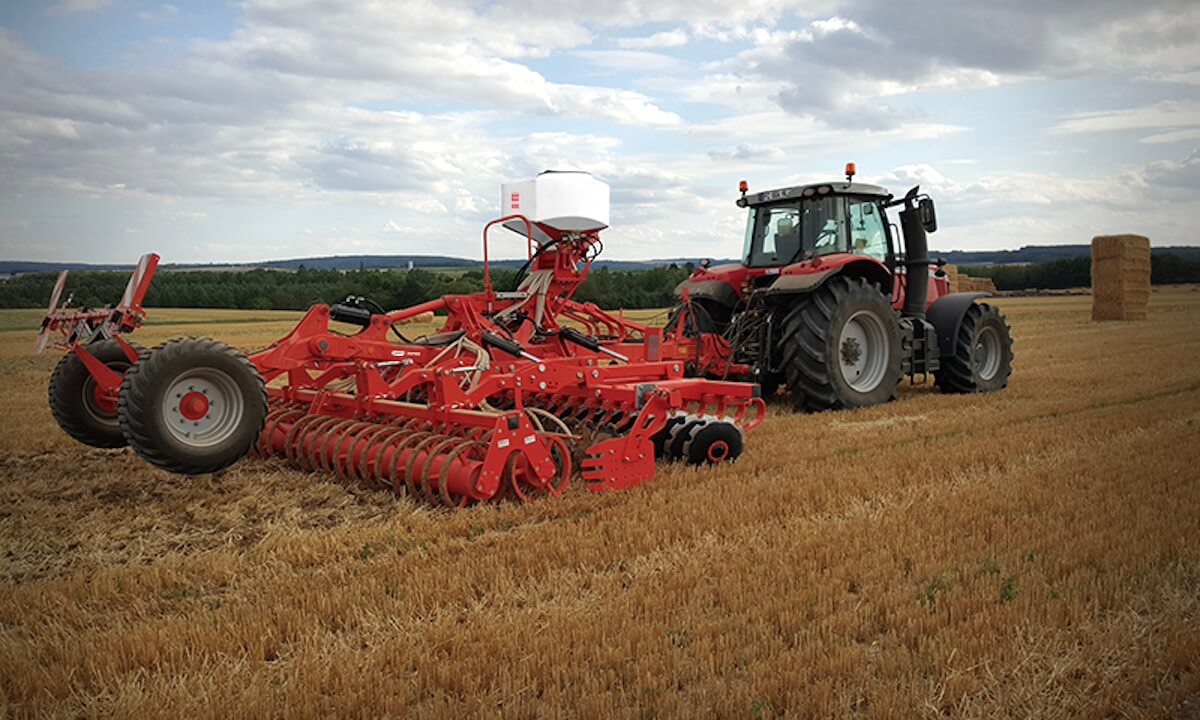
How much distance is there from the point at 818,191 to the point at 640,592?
6304mm

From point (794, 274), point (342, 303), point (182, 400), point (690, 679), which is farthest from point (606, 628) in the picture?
point (794, 274)

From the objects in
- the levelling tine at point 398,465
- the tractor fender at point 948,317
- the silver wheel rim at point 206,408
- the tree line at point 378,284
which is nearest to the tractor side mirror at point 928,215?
the tractor fender at point 948,317

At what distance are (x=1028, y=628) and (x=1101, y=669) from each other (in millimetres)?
296

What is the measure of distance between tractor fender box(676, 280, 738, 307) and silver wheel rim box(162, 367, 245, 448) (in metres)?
5.36

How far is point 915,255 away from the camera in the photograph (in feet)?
32.7

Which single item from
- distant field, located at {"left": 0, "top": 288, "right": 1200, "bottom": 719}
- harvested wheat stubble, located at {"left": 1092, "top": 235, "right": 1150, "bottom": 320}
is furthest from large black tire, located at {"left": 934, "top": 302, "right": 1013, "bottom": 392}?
harvested wheat stubble, located at {"left": 1092, "top": 235, "right": 1150, "bottom": 320}

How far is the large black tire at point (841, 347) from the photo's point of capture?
8539 mm

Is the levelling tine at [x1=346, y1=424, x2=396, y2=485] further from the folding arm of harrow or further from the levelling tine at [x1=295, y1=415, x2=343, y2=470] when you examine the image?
the folding arm of harrow

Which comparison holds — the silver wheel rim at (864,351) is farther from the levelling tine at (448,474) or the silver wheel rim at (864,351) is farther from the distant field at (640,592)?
the levelling tine at (448,474)

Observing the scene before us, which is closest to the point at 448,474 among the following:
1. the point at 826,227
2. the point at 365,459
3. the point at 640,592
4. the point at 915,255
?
the point at 365,459

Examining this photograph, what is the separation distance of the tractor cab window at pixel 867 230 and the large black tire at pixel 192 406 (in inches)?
240

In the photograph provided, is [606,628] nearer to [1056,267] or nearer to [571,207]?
[571,207]

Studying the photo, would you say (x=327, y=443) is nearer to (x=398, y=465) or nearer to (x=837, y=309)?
(x=398, y=465)

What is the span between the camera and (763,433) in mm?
7633
